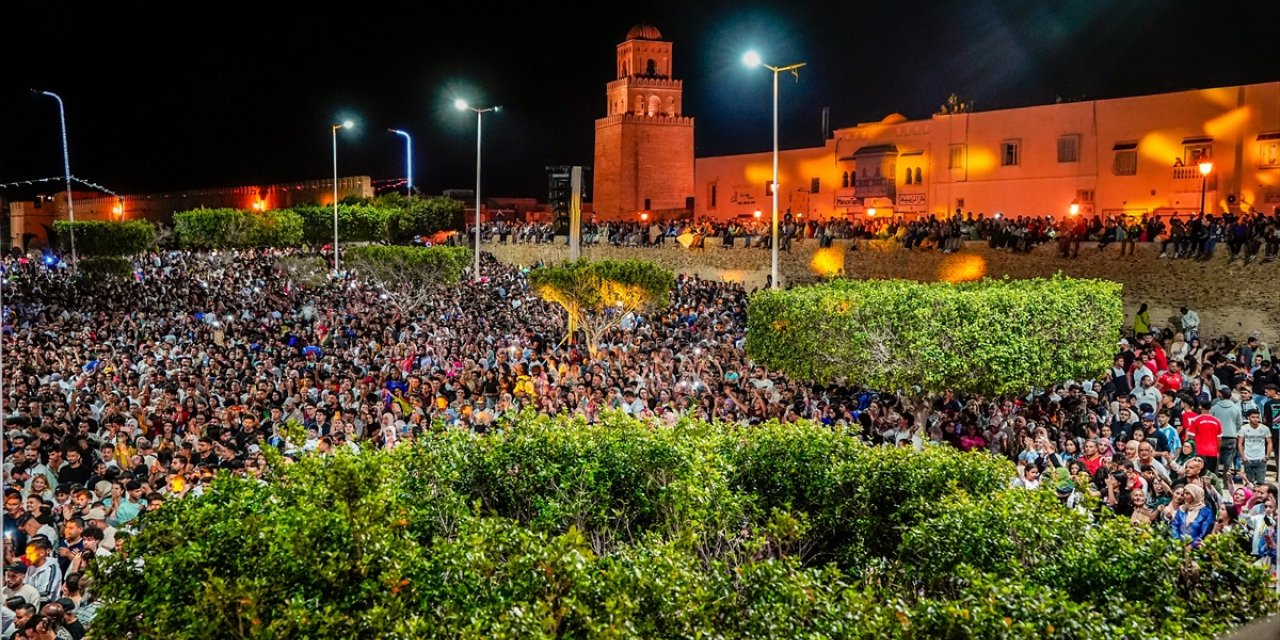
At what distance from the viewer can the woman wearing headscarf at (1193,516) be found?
891cm

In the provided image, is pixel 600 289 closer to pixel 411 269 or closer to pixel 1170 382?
pixel 411 269

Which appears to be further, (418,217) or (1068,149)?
(418,217)

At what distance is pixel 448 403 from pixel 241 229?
3626 centimetres

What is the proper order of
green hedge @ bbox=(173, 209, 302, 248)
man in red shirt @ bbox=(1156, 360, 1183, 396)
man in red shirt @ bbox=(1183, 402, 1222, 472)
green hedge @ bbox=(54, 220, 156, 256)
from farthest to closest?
green hedge @ bbox=(173, 209, 302, 248) < green hedge @ bbox=(54, 220, 156, 256) < man in red shirt @ bbox=(1156, 360, 1183, 396) < man in red shirt @ bbox=(1183, 402, 1222, 472)

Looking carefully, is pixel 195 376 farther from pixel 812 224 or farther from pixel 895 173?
pixel 895 173

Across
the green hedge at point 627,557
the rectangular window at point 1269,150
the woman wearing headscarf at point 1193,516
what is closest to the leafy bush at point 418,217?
the rectangular window at point 1269,150

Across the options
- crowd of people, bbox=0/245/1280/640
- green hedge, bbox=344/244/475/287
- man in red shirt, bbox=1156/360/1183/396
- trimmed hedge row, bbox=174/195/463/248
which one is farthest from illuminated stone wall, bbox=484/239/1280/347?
trimmed hedge row, bbox=174/195/463/248

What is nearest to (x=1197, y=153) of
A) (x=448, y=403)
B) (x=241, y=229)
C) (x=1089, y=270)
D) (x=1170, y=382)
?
(x=1089, y=270)

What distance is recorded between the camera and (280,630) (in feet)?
16.3

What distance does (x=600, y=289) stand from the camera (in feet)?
75.6

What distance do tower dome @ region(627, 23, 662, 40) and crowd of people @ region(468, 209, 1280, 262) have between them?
24927 millimetres

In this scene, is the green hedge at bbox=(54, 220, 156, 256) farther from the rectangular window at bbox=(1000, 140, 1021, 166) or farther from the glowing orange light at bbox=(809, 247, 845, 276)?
the rectangular window at bbox=(1000, 140, 1021, 166)

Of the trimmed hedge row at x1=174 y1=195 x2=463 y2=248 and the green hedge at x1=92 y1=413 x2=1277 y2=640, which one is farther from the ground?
the trimmed hedge row at x1=174 y1=195 x2=463 y2=248

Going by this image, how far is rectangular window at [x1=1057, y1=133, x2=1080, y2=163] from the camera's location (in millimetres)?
33656
